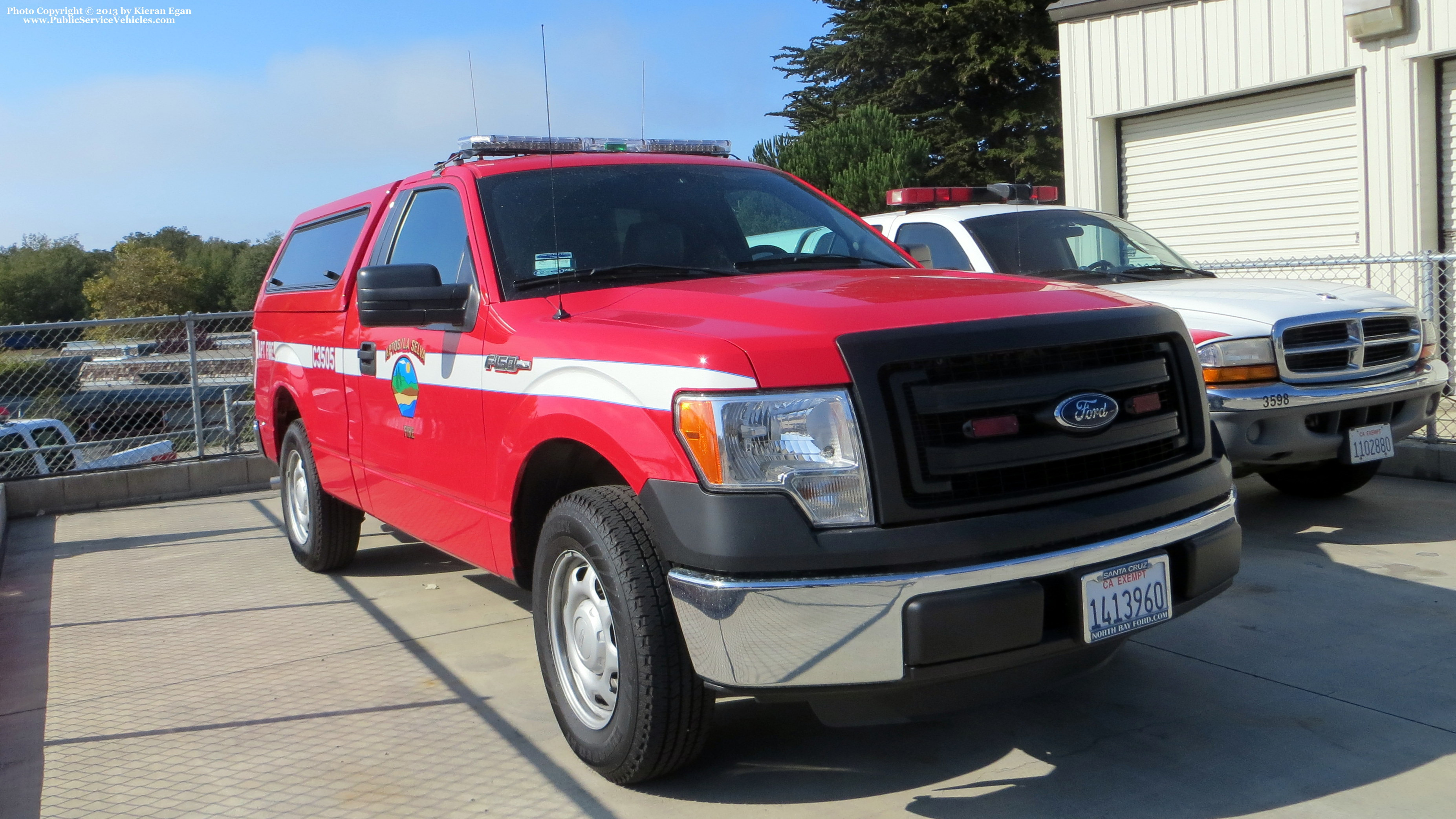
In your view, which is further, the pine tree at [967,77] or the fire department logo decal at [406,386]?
the pine tree at [967,77]

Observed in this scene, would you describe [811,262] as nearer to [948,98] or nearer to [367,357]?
[367,357]

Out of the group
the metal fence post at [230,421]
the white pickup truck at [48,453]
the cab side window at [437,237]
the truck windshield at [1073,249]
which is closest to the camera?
the cab side window at [437,237]

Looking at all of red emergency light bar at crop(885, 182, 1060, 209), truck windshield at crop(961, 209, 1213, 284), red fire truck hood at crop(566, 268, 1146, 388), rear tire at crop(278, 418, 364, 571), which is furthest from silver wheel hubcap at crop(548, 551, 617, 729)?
red emergency light bar at crop(885, 182, 1060, 209)

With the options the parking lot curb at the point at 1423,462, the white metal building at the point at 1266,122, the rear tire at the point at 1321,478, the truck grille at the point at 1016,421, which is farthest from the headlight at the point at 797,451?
the white metal building at the point at 1266,122

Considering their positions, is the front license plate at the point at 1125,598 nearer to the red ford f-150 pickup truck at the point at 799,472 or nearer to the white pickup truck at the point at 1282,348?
the red ford f-150 pickup truck at the point at 799,472

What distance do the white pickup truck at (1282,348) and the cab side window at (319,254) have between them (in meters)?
2.38

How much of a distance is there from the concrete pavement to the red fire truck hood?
1.25m

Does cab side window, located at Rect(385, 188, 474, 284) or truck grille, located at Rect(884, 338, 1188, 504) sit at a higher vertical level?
cab side window, located at Rect(385, 188, 474, 284)

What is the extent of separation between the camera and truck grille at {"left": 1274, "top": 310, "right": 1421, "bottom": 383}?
5770 millimetres

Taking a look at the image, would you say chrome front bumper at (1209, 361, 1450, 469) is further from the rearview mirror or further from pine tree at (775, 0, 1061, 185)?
pine tree at (775, 0, 1061, 185)

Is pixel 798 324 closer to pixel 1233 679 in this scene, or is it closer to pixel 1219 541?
pixel 1219 541

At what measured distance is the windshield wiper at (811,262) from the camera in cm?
418

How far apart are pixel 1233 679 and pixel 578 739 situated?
2.22m

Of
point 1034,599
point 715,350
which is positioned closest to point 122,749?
point 715,350
